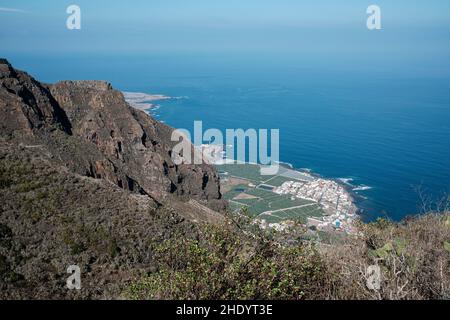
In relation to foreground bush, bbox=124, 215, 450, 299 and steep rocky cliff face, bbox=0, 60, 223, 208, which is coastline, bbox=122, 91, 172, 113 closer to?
steep rocky cliff face, bbox=0, 60, 223, 208

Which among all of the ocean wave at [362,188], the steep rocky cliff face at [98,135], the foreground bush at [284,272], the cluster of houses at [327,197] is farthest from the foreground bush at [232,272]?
the ocean wave at [362,188]

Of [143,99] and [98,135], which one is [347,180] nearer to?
[98,135]

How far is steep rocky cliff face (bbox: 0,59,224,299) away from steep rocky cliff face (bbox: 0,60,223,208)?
0.09 m

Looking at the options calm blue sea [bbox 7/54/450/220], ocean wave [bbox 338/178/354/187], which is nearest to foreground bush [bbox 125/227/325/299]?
calm blue sea [bbox 7/54/450/220]

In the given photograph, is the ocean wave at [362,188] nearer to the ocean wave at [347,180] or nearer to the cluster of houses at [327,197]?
the ocean wave at [347,180]

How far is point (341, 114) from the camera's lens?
370ft

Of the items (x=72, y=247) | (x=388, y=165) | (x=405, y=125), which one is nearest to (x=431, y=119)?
(x=405, y=125)

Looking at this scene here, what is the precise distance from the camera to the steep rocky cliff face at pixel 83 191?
14.9 meters

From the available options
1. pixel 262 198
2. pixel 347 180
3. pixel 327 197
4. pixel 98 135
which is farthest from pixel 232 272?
pixel 347 180

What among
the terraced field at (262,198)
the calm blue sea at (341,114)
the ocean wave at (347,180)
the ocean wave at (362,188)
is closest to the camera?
the terraced field at (262,198)

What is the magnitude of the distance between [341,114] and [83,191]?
329 feet

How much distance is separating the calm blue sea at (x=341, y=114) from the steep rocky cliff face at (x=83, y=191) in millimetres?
26911

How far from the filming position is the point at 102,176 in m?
29.1
